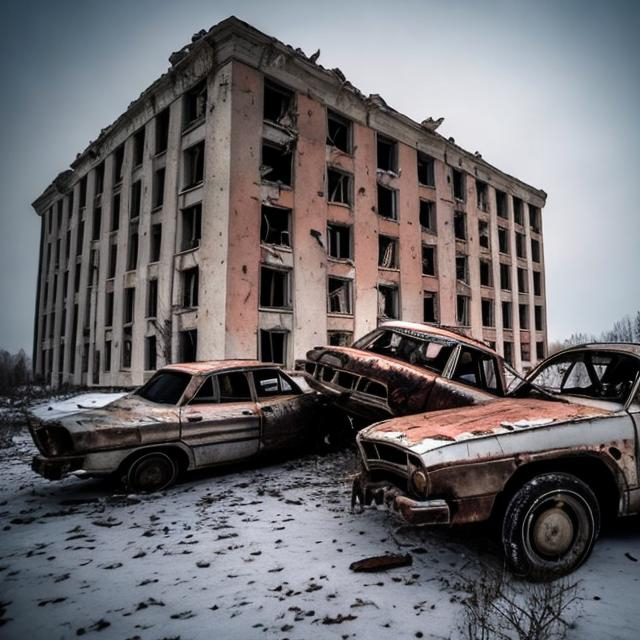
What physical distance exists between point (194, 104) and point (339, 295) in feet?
33.2

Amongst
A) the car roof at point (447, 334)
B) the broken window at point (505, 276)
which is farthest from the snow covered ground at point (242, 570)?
the broken window at point (505, 276)

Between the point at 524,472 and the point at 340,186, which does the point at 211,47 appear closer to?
the point at 340,186

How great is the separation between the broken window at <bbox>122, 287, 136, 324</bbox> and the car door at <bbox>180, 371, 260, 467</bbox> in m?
15.0

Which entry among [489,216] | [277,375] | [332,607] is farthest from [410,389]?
[489,216]

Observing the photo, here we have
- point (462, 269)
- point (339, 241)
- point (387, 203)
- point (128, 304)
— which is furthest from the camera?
point (462, 269)

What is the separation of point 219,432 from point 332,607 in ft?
10.6

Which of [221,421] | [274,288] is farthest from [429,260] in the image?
[221,421]

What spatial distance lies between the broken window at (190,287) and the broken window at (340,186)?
6.73 metres

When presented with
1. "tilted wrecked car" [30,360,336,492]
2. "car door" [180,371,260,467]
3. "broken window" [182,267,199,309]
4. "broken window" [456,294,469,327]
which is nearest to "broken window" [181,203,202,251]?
"broken window" [182,267,199,309]

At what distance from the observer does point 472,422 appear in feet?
10.9

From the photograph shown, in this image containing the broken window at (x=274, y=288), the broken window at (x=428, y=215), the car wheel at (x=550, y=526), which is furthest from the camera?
the broken window at (x=428, y=215)

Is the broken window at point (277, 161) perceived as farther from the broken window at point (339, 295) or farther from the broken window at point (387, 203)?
the broken window at point (387, 203)

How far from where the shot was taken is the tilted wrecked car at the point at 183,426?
466cm

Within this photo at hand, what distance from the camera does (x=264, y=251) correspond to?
49.3ft
